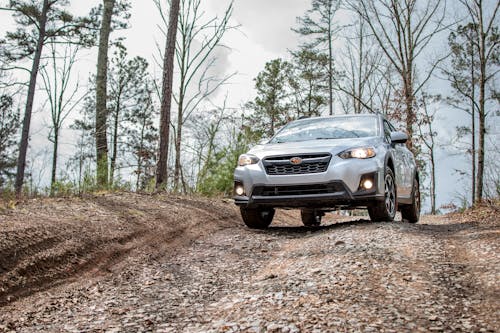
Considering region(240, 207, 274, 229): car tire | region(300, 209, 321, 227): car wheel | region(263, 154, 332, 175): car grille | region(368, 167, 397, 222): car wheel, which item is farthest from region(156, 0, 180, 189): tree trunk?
region(368, 167, 397, 222): car wheel

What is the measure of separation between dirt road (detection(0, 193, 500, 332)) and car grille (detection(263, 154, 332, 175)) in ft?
3.44

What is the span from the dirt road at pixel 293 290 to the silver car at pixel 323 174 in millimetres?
775

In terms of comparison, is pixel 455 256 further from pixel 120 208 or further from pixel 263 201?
pixel 120 208

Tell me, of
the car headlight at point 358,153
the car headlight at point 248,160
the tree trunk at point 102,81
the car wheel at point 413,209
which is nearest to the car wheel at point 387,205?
the car headlight at point 358,153

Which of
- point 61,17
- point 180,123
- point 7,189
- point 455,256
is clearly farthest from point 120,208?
point 61,17

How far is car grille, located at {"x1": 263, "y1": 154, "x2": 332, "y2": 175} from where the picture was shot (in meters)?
6.64

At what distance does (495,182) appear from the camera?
12.7 metres

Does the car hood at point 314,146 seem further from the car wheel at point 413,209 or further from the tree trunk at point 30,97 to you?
the tree trunk at point 30,97

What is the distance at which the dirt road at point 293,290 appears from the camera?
10.5 ft

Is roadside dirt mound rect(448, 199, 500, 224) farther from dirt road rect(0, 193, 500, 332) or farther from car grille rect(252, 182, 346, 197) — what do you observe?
car grille rect(252, 182, 346, 197)

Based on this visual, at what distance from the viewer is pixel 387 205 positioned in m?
7.28

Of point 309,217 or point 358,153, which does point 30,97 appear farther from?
point 358,153

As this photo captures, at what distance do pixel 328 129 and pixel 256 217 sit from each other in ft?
6.13

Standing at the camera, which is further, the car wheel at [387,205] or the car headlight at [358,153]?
the car wheel at [387,205]
